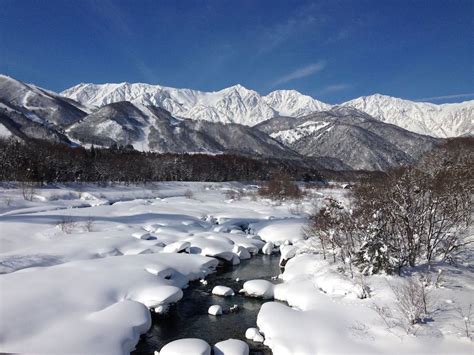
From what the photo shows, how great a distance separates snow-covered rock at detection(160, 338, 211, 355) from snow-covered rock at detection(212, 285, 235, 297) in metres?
5.56

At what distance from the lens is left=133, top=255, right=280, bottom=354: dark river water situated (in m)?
12.2

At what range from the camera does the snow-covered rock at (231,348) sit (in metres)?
10.9

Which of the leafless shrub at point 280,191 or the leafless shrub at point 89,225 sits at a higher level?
the leafless shrub at point 280,191

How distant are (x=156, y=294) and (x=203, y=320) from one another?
2164mm

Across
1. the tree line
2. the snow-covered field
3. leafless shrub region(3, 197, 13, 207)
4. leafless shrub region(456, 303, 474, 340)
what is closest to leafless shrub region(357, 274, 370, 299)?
the snow-covered field

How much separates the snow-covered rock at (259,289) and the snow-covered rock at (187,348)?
571cm

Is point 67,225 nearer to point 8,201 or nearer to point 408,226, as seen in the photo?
point 8,201

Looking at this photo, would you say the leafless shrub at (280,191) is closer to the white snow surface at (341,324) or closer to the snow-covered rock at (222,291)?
the snow-covered rock at (222,291)

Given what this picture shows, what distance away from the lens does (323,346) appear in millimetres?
10812

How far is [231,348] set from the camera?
36.1 feet

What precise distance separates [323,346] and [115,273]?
934cm

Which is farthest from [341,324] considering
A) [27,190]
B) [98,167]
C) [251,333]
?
[98,167]

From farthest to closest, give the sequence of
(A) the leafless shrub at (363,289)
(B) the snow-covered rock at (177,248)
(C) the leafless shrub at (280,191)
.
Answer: (C) the leafless shrub at (280,191) < (B) the snow-covered rock at (177,248) < (A) the leafless shrub at (363,289)

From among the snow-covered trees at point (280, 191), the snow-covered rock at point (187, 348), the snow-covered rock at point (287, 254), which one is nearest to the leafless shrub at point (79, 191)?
the snow-covered trees at point (280, 191)
